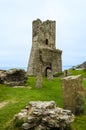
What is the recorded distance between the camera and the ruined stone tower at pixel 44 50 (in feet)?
231

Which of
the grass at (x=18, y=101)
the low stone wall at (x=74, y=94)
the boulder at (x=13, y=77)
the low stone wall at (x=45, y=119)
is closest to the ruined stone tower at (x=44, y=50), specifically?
the boulder at (x=13, y=77)

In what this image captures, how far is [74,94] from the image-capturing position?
69.2ft

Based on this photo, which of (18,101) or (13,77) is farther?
(13,77)

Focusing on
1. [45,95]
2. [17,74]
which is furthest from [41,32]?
[45,95]

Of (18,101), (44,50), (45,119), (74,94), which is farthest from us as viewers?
(44,50)

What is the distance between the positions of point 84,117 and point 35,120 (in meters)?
5.03

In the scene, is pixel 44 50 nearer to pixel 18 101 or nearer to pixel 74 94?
pixel 18 101

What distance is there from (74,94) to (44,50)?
50.1m

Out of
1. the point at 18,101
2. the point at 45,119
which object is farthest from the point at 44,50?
the point at 45,119

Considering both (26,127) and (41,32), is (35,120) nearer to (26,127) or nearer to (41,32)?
(26,127)

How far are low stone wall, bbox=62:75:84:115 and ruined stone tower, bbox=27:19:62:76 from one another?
4661 centimetres

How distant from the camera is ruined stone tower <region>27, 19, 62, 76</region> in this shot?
231 ft

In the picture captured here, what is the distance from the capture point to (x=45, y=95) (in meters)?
27.6

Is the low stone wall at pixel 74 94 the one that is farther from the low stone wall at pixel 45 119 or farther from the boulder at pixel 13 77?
the boulder at pixel 13 77
